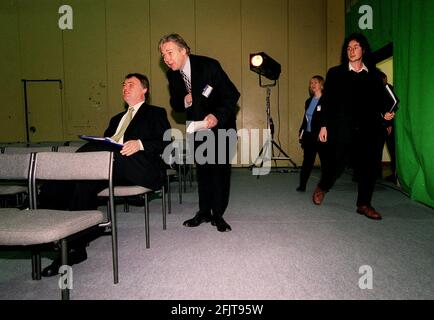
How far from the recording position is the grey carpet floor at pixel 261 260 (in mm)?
1534

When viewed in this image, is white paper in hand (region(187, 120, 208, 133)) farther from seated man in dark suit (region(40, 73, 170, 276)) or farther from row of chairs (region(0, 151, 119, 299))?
row of chairs (region(0, 151, 119, 299))

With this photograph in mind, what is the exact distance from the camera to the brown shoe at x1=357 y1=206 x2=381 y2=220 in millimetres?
2746

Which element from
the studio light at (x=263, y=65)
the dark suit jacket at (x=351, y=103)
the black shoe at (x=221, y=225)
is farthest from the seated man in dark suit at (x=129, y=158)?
the studio light at (x=263, y=65)

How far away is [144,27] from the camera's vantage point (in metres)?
6.75

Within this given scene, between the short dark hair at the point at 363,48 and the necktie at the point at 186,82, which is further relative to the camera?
the short dark hair at the point at 363,48

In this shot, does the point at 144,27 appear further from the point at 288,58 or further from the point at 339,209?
the point at 339,209

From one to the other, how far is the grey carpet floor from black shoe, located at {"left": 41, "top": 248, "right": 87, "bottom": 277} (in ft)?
0.12

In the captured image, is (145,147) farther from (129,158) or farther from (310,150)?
(310,150)

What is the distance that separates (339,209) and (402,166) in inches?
43.7

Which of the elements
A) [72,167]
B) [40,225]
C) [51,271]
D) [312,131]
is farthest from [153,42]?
[40,225]

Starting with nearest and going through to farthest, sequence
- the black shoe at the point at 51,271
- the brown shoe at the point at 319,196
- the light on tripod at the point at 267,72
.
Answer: the black shoe at the point at 51,271 < the brown shoe at the point at 319,196 < the light on tripod at the point at 267,72

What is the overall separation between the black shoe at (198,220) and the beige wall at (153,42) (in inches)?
171

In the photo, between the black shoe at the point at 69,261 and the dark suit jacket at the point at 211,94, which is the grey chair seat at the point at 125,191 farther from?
the dark suit jacket at the point at 211,94

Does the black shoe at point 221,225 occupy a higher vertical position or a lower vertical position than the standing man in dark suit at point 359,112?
lower
